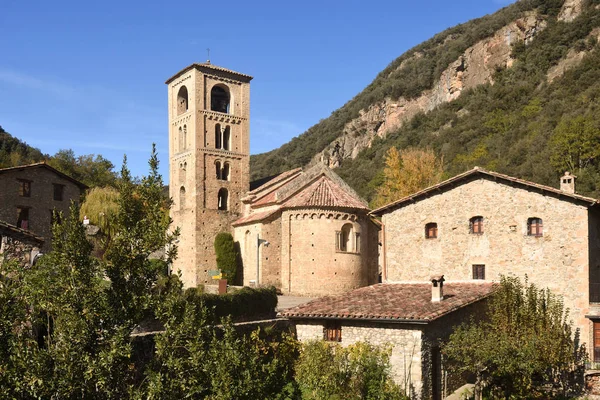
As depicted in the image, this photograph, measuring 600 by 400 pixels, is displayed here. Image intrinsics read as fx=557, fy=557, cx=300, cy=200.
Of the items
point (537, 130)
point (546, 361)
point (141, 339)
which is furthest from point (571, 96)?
point (141, 339)

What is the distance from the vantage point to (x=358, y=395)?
1823cm

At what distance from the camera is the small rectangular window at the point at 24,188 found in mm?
36294

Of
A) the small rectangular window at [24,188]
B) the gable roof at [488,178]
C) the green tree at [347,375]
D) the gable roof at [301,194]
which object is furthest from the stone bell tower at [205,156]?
the green tree at [347,375]

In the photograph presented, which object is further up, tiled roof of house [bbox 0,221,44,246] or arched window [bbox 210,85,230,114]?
arched window [bbox 210,85,230,114]

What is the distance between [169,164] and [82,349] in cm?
3539

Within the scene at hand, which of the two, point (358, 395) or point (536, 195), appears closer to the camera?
point (358, 395)

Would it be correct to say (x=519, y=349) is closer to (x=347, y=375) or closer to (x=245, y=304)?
(x=347, y=375)

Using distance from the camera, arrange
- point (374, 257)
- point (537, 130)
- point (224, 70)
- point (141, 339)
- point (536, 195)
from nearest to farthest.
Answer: point (141, 339)
point (536, 195)
point (374, 257)
point (224, 70)
point (537, 130)

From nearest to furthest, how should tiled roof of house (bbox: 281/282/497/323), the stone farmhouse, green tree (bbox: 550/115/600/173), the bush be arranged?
tiled roof of house (bbox: 281/282/497/323) → the bush → the stone farmhouse → green tree (bbox: 550/115/600/173)

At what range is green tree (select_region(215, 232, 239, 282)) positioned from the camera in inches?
1585

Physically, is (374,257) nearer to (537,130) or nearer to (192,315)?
(192,315)

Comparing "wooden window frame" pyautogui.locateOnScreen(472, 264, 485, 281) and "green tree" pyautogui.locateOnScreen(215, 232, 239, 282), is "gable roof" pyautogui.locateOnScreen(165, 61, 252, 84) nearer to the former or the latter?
"green tree" pyautogui.locateOnScreen(215, 232, 239, 282)

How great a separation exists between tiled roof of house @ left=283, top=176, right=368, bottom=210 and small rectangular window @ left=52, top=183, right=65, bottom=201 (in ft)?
52.2

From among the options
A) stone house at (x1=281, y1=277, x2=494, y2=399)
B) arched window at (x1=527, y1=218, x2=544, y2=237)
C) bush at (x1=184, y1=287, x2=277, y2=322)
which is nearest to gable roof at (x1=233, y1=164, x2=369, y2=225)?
bush at (x1=184, y1=287, x2=277, y2=322)
